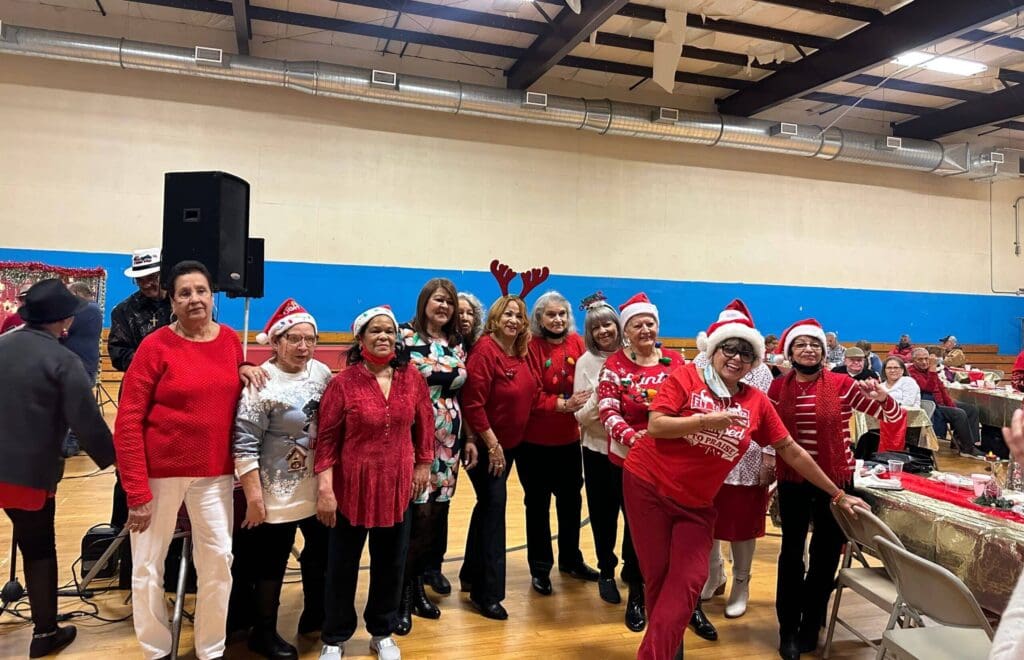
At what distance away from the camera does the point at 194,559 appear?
90.7 inches

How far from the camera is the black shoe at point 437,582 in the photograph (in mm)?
3211

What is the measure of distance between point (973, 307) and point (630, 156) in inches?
282

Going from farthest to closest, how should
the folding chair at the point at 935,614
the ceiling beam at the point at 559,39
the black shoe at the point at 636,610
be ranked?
the ceiling beam at the point at 559,39 < the black shoe at the point at 636,610 < the folding chair at the point at 935,614

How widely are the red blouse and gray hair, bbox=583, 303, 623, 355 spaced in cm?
103

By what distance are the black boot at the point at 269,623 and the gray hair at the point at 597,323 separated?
1.75 metres

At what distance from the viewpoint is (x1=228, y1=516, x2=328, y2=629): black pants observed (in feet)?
8.20

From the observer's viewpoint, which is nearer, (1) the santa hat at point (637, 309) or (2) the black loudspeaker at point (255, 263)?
(1) the santa hat at point (637, 309)

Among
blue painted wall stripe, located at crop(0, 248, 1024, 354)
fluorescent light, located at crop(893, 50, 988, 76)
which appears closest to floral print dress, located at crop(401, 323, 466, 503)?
blue painted wall stripe, located at crop(0, 248, 1024, 354)

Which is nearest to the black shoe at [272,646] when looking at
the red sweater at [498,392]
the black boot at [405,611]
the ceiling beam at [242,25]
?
the black boot at [405,611]

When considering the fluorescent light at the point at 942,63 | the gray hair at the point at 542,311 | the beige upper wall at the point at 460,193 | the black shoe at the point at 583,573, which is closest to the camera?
the gray hair at the point at 542,311

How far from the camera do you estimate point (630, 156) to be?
9602 millimetres

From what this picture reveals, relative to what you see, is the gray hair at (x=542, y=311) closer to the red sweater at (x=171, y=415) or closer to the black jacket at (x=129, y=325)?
the red sweater at (x=171, y=415)

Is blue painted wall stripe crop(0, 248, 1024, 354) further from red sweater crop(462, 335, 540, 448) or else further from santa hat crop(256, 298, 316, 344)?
santa hat crop(256, 298, 316, 344)

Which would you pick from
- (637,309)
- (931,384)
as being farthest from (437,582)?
(931,384)
